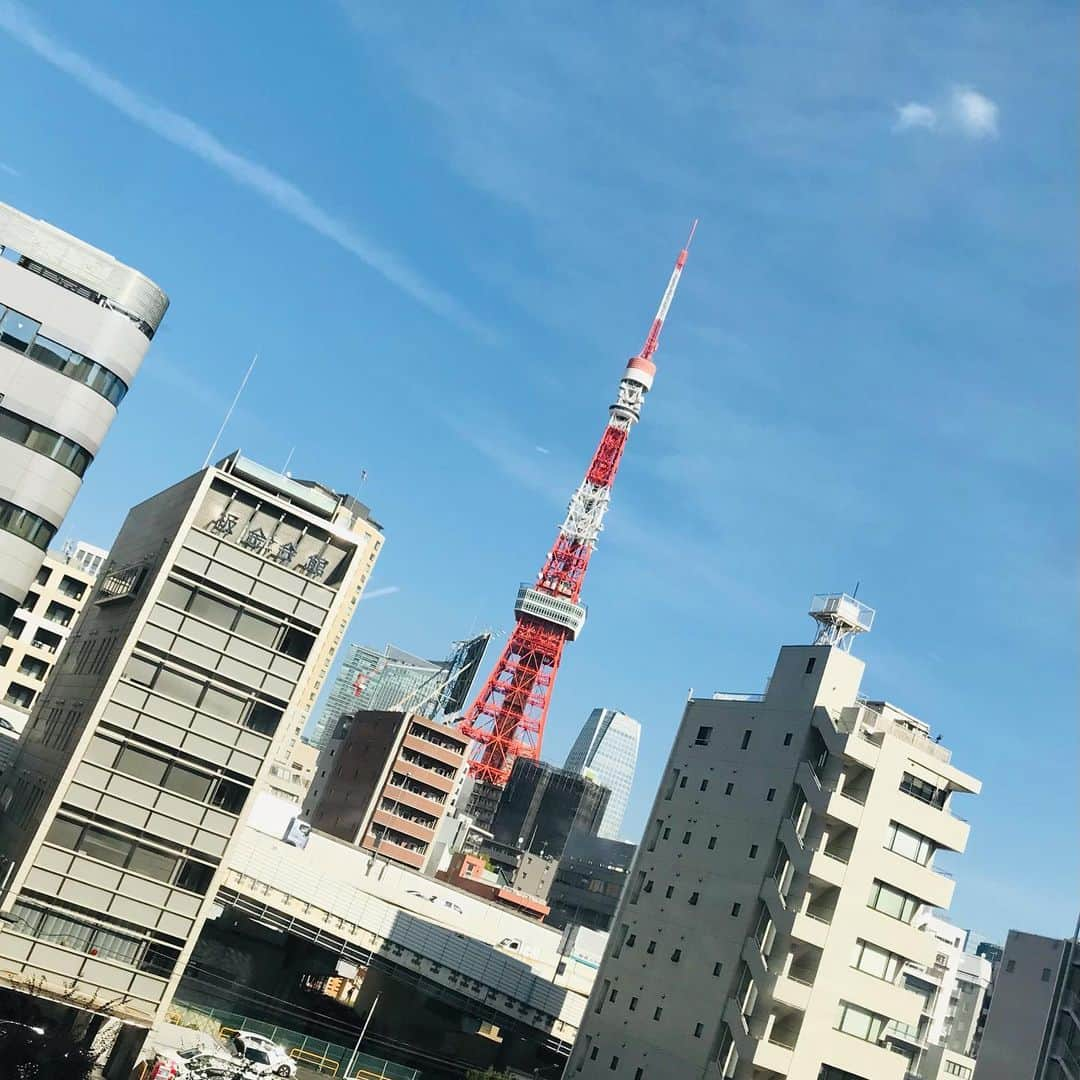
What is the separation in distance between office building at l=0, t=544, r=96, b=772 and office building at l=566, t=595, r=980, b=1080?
42.8m

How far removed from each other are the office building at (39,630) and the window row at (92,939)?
143 ft

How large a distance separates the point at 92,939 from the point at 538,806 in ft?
416

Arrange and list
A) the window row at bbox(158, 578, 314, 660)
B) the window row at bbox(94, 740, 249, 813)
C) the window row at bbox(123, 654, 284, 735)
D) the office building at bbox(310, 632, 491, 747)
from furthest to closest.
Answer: the office building at bbox(310, 632, 491, 747), the window row at bbox(158, 578, 314, 660), the window row at bbox(123, 654, 284, 735), the window row at bbox(94, 740, 249, 813)

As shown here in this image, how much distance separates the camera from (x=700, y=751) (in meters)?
48.2

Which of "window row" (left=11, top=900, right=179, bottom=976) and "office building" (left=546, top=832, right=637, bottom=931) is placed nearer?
"window row" (left=11, top=900, right=179, bottom=976)

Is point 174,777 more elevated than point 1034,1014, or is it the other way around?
point 1034,1014

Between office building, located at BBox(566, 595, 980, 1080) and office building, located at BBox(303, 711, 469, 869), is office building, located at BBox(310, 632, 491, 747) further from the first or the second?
office building, located at BBox(566, 595, 980, 1080)

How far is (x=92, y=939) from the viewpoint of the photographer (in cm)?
3155

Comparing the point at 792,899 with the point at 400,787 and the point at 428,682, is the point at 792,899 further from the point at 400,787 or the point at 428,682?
the point at 428,682

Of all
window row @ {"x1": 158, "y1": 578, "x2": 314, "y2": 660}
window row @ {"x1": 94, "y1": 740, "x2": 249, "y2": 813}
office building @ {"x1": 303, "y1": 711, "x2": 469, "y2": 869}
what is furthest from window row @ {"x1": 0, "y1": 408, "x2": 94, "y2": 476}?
office building @ {"x1": 303, "y1": 711, "x2": 469, "y2": 869}

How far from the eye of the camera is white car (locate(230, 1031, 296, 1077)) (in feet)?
123

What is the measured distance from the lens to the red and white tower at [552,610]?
138 m

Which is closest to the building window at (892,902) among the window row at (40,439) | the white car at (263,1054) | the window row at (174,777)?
the white car at (263,1054)

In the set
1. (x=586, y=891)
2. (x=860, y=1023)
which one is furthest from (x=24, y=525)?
(x=586, y=891)
